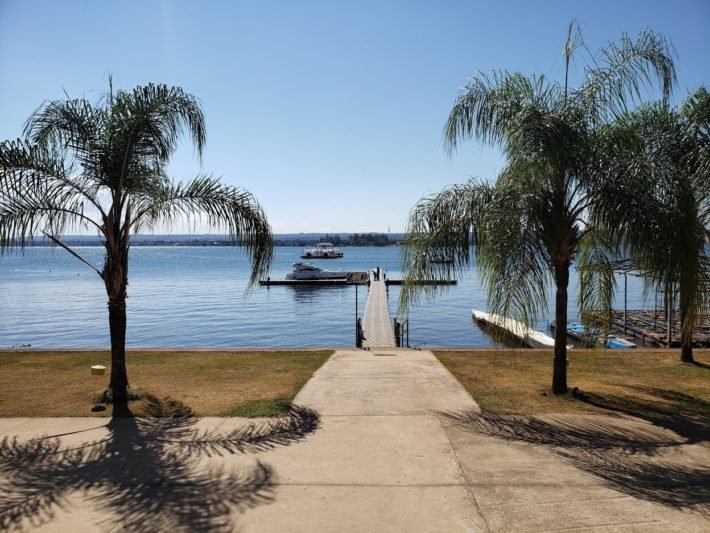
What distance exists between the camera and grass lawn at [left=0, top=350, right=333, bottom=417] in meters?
7.83

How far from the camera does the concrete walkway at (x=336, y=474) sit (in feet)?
14.5

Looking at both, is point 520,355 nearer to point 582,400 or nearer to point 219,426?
point 582,400

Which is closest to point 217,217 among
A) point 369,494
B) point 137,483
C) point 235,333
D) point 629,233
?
A: point 137,483

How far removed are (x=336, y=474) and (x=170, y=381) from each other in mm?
5392

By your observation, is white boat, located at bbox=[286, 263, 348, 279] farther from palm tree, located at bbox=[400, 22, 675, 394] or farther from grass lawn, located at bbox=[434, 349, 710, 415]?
palm tree, located at bbox=[400, 22, 675, 394]

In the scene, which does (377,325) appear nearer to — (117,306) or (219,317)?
(219,317)

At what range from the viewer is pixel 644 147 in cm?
838

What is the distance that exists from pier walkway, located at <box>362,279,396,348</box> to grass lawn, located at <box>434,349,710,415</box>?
35.0 feet

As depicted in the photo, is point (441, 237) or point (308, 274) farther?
point (308, 274)

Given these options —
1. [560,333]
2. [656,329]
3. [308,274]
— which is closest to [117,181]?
[560,333]

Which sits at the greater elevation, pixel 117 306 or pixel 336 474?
pixel 117 306

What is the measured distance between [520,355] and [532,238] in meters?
5.45

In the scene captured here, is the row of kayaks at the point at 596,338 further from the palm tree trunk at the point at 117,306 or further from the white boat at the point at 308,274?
the white boat at the point at 308,274

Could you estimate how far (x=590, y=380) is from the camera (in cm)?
979
